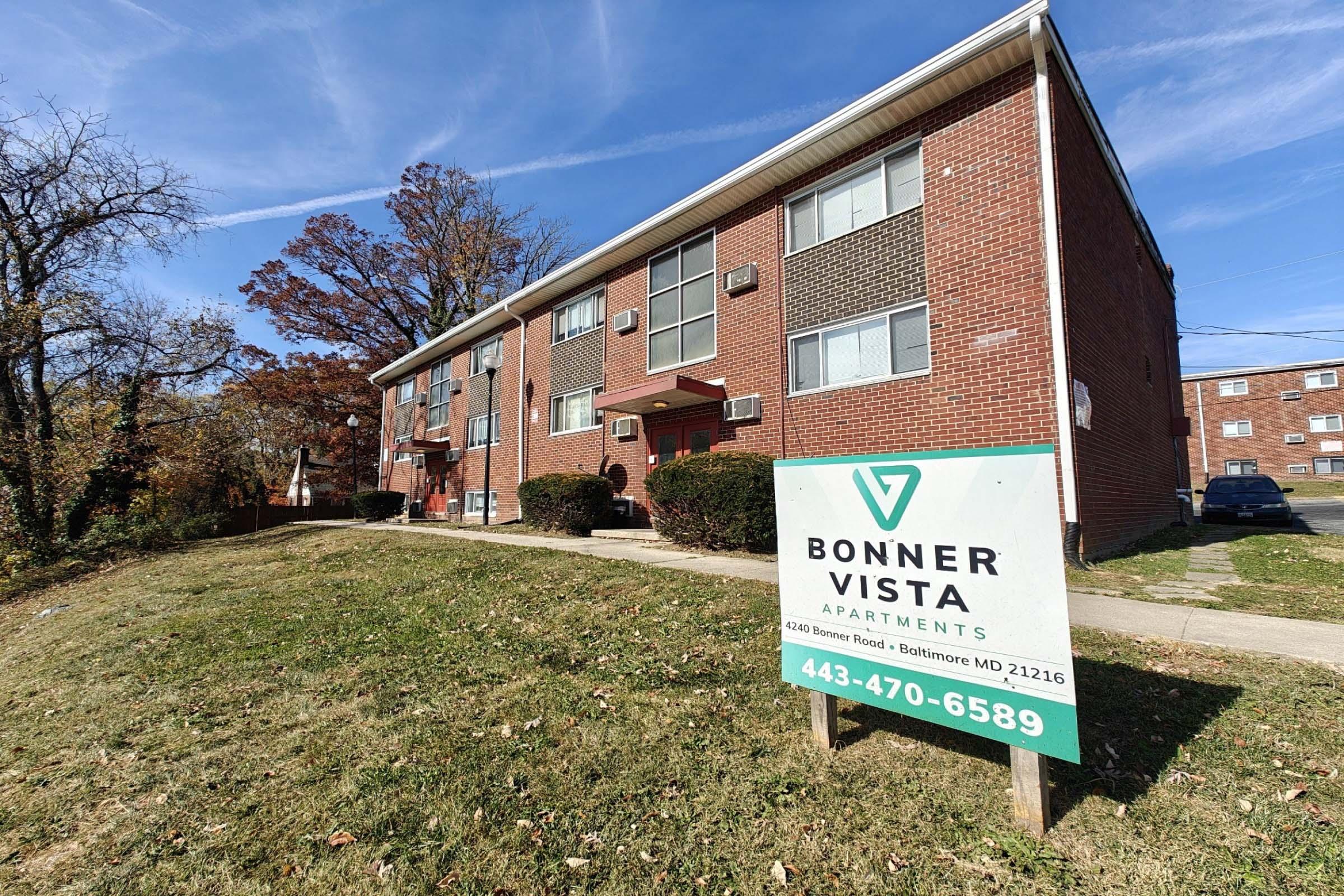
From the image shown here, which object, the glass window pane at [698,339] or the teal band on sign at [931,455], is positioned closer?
the teal band on sign at [931,455]

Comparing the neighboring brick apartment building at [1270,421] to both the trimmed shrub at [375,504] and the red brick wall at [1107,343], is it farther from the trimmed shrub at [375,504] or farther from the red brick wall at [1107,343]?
the trimmed shrub at [375,504]

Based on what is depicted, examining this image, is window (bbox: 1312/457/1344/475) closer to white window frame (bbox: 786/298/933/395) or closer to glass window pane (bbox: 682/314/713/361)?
white window frame (bbox: 786/298/933/395)

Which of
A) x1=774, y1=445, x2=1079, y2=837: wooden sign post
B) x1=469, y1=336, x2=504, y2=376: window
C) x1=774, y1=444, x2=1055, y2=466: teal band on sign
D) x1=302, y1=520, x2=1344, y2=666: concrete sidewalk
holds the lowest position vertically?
x1=302, y1=520, x2=1344, y2=666: concrete sidewalk

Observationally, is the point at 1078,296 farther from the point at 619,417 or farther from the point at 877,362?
the point at 619,417

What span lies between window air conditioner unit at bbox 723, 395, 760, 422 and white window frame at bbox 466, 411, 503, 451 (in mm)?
9553

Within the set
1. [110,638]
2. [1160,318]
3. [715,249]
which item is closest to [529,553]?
[110,638]

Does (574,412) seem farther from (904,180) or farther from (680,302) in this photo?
(904,180)

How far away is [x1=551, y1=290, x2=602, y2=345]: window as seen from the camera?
49.3 feet

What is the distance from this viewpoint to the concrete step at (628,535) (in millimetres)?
10867

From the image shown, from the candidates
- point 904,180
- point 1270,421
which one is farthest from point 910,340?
point 1270,421

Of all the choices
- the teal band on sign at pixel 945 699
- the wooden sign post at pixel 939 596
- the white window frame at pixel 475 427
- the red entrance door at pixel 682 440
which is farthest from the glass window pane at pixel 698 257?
the teal band on sign at pixel 945 699

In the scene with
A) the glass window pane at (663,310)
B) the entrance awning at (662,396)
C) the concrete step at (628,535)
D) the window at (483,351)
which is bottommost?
the concrete step at (628,535)

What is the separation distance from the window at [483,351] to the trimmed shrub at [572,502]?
7.21 meters

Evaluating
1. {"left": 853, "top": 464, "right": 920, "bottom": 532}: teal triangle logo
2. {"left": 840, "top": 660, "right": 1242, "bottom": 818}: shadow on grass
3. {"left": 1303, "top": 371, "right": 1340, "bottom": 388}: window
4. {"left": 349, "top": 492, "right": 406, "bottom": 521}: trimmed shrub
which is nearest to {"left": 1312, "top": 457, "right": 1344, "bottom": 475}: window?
{"left": 1303, "top": 371, "right": 1340, "bottom": 388}: window
